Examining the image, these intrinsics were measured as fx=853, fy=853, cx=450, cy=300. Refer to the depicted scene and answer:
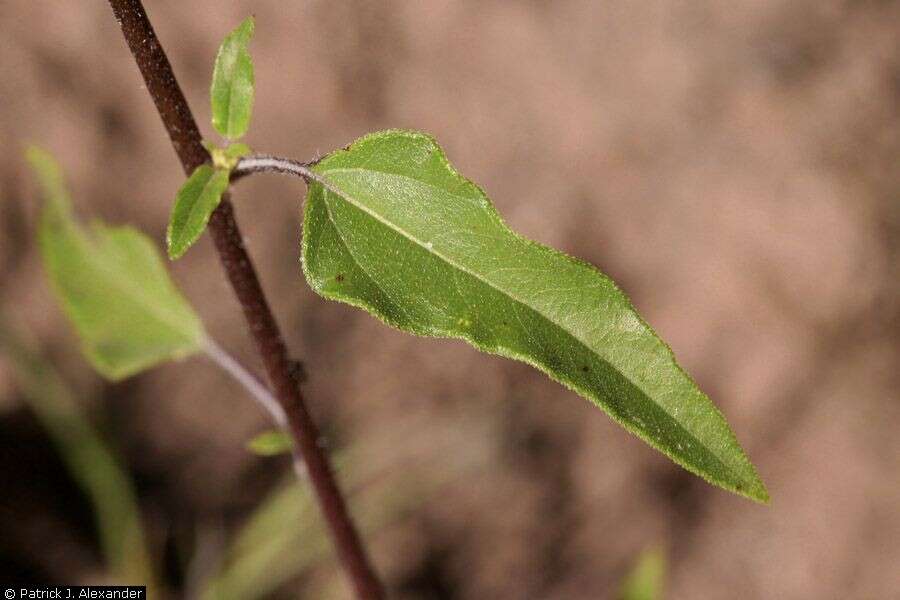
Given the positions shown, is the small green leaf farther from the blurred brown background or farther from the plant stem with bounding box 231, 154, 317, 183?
the blurred brown background

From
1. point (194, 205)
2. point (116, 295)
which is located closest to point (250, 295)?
point (194, 205)

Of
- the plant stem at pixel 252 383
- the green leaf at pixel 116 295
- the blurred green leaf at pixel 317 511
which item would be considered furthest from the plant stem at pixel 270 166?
the blurred green leaf at pixel 317 511

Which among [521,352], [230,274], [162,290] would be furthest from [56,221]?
[521,352]

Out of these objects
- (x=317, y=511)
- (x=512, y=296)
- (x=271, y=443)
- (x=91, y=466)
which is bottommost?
(x=317, y=511)

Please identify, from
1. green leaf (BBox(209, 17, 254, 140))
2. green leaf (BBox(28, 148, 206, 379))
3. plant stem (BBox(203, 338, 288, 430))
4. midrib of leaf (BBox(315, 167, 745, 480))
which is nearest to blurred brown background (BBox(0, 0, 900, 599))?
green leaf (BBox(28, 148, 206, 379))

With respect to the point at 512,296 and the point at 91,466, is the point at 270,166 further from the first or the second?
the point at 91,466

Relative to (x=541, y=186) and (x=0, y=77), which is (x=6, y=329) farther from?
(x=541, y=186)

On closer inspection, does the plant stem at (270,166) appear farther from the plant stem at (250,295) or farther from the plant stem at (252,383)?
the plant stem at (252,383)
